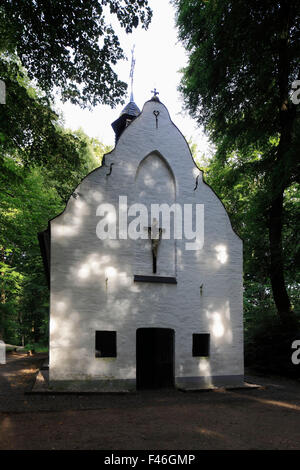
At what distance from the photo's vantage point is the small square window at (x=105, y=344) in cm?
1114

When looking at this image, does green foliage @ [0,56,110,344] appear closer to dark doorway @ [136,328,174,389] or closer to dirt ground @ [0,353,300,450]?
dirt ground @ [0,353,300,450]

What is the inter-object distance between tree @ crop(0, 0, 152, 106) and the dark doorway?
7.75 meters

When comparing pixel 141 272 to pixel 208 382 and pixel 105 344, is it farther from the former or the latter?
pixel 208 382

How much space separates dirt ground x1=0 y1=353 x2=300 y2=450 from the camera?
605cm

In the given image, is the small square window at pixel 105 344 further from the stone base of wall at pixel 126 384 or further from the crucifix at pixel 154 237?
the crucifix at pixel 154 237

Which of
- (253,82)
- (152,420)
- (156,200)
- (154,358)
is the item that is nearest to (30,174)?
(156,200)

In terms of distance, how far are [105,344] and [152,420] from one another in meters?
3.96

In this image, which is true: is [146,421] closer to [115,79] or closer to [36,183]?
[115,79]

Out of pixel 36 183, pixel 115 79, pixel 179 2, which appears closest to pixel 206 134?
pixel 179 2

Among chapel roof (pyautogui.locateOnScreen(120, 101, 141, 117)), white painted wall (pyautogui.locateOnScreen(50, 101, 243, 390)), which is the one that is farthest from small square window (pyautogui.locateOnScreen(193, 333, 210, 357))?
chapel roof (pyautogui.locateOnScreen(120, 101, 141, 117))

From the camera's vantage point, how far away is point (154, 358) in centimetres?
1200

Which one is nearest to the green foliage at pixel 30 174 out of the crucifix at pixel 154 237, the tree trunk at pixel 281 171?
the crucifix at pixel 154 237
